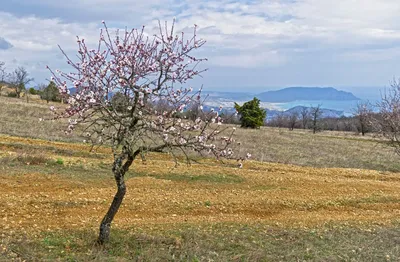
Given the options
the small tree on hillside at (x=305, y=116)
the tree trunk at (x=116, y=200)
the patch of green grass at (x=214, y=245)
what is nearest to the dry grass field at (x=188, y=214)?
the patch of green grass at (x=214, y=245)

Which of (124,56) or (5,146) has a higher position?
(124,56)

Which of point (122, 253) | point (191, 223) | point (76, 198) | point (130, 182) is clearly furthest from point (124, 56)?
point (130, 182)

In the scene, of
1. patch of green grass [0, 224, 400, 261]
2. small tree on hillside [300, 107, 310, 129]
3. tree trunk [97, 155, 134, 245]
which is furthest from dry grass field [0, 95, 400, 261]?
small tree on hillside [300, 107, 310, 129]

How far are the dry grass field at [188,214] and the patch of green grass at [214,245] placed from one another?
0.9 inches

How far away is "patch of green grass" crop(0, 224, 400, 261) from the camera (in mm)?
7754

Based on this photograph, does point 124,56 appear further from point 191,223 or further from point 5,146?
point 5,146

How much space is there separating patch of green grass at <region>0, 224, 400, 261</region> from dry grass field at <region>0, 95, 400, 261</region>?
0.9 inches

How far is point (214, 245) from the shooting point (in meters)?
8.72

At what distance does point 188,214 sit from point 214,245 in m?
2.79

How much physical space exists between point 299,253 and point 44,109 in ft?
134

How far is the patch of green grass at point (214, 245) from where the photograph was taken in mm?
7754

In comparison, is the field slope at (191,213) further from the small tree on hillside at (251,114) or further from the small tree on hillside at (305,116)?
the small tree on hillside at (305,116)

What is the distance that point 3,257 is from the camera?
7.06m

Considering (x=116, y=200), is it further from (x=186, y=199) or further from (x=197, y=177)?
(x=197, y=177)
